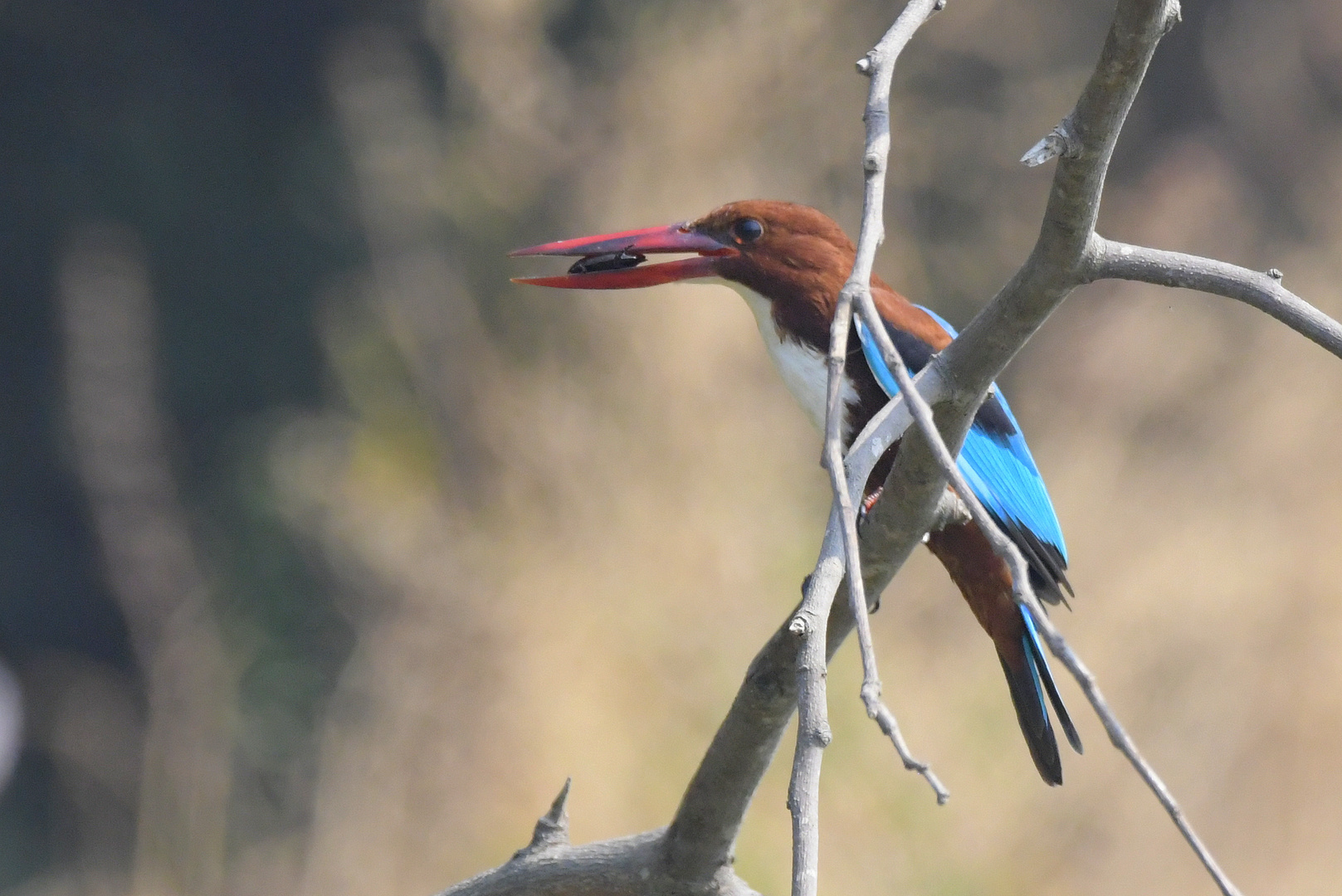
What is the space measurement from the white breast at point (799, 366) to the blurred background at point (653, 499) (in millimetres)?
1126

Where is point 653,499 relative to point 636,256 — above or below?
above

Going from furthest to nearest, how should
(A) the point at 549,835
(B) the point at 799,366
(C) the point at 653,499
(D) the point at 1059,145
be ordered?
(C) the point at 653,499
(B) the point at 799,366
(A) the point at 549,835
(D) the point at 1059,145

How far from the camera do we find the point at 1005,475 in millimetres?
1425

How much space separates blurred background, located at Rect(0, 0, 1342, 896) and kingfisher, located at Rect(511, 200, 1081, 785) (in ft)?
3.63

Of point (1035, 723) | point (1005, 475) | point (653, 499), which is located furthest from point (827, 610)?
point (653, 499)

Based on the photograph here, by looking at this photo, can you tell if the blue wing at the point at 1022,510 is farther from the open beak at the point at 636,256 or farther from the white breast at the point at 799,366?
the open beak at the point at 636,256

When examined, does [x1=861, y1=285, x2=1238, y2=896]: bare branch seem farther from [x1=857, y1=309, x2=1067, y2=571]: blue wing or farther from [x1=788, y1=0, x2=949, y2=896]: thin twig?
[x1=857, y1=309, x2=1067, y2=571]: blue wing

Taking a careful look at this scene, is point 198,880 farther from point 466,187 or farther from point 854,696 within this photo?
point 466,187

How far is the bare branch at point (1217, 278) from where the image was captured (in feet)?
2.31

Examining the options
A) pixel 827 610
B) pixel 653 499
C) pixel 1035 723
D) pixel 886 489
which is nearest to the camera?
pixel 827 610

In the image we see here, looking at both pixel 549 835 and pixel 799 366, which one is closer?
pixel 549 835

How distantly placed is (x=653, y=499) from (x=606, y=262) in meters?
1.20

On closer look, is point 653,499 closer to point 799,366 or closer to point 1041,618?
point 799,366

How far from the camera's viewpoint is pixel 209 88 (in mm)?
4059
